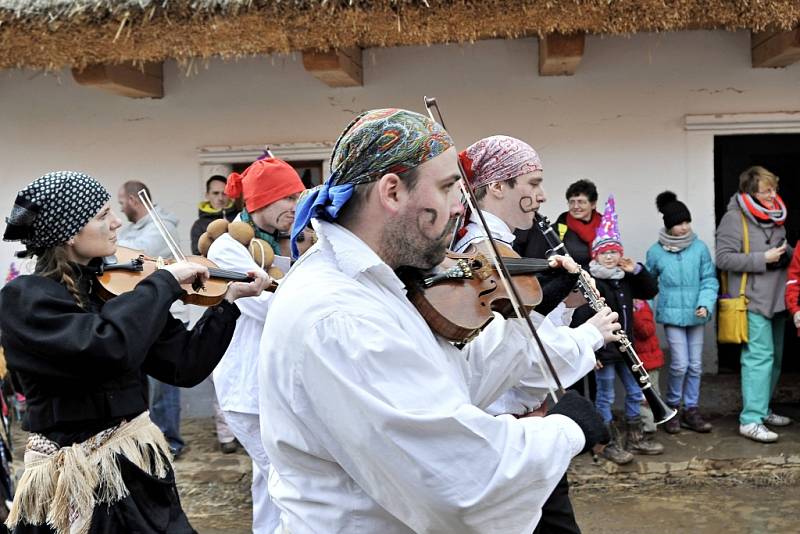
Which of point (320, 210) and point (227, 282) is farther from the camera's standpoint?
point (227, 282)

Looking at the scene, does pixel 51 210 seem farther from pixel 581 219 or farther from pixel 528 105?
pixel 528 105

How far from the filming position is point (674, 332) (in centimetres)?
582

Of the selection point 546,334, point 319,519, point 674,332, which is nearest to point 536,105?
point 674,332

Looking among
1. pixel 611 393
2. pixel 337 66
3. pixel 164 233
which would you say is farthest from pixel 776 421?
pixel 164 233

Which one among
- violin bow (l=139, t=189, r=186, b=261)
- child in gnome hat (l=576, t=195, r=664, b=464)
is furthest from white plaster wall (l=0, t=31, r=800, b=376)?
violin bow (l=139, t=189, r=186, b=261)

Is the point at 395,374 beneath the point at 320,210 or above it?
beneath

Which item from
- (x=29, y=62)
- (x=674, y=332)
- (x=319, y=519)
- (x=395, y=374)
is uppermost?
(x=29, y=62)

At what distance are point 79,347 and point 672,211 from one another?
4.43 m

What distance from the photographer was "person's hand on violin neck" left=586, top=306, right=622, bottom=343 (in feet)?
9.39

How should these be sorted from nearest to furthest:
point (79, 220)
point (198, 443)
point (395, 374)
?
point (395, 374), point (79, 220), point (198, 443)

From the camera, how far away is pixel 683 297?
5.79 m

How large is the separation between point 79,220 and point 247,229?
1.24 metres

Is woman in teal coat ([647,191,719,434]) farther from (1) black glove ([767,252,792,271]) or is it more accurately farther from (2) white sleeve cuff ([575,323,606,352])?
(2) white sleeve cuff ([575,323,606,352])

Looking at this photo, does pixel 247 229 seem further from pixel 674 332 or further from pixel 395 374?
pixel 674 332
